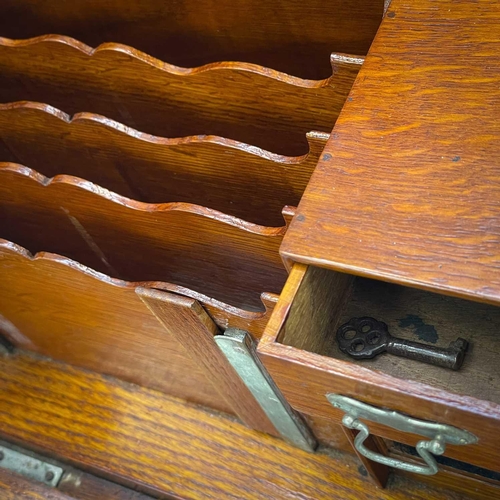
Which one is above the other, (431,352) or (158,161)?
(158,161)

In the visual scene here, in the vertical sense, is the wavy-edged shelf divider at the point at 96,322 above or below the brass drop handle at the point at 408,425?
above

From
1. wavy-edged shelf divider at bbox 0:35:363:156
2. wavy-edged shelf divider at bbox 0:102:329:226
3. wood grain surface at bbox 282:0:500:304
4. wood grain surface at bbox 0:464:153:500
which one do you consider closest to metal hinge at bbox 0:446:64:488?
wood grain surface at bbox 0:464:153:500

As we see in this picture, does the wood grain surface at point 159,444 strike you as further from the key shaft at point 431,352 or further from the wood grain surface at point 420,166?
the wood grain surface at point 420,166

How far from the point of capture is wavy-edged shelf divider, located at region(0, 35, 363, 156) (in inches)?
36.4

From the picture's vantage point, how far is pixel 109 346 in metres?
1.08

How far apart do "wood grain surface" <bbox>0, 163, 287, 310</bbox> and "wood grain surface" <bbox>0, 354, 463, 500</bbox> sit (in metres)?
0.20

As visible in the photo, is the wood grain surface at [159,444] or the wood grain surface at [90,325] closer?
the wood grain surface at [90,325]

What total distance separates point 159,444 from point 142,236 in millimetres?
333

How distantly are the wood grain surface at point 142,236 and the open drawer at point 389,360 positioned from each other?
113 millimetres

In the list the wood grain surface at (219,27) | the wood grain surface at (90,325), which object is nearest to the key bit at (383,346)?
the wood grain surface at (90,325)

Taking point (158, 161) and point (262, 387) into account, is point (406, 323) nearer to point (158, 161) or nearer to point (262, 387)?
point (262, 387)

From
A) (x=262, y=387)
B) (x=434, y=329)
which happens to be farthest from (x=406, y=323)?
(x=262, y=387)

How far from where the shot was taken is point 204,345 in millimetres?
875

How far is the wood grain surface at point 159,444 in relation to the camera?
1.04 meters
